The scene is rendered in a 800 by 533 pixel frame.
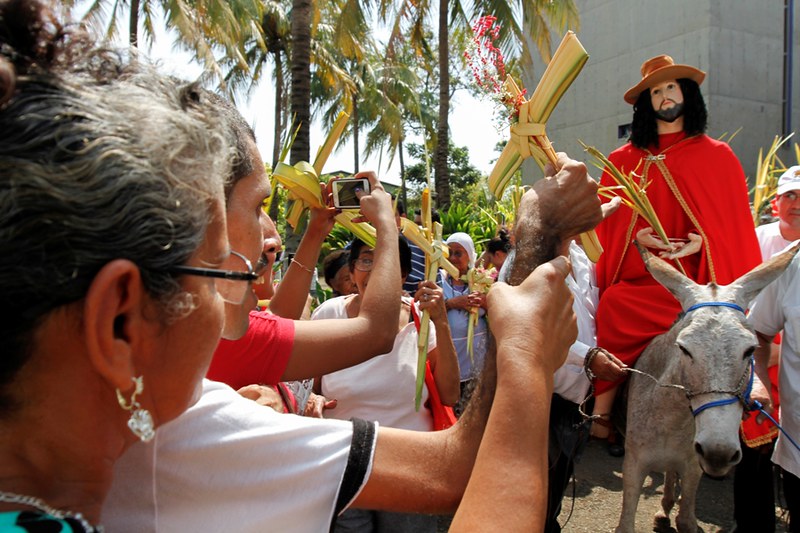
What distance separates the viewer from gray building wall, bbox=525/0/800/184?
1574 cm

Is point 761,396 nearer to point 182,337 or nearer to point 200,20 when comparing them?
point 182,337

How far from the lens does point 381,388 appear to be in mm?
3193

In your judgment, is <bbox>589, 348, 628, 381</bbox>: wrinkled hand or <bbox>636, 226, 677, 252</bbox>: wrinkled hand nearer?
<bbox>589, 348, 628, 381</bbox>: wrinkled hand

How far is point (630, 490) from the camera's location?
3.57m

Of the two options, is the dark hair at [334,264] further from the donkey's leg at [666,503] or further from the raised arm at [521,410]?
the raised arm at [521,410]

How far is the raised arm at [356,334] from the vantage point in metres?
2.03

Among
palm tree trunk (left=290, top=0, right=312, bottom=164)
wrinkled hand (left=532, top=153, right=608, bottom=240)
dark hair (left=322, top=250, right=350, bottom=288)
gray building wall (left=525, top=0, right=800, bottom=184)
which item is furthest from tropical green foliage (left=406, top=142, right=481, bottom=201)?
wrinkled hand (left=532, top=153, right=608, bottom=240)

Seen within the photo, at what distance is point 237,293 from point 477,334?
3.72 metres

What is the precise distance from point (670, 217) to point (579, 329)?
960 mm

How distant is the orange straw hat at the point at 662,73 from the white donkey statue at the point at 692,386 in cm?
132

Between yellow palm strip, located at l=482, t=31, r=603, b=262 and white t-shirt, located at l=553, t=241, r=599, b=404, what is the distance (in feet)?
4.67

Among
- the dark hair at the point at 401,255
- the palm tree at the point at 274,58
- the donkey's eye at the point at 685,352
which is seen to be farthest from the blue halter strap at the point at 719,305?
the palm tree at the point at 274,58

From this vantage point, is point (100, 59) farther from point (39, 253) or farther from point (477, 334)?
point (477, 334)

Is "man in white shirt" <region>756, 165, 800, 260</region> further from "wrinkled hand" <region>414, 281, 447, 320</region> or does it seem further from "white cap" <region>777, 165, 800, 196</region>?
"wrinkled hand" <region>414, 281, 447, 320</region>
